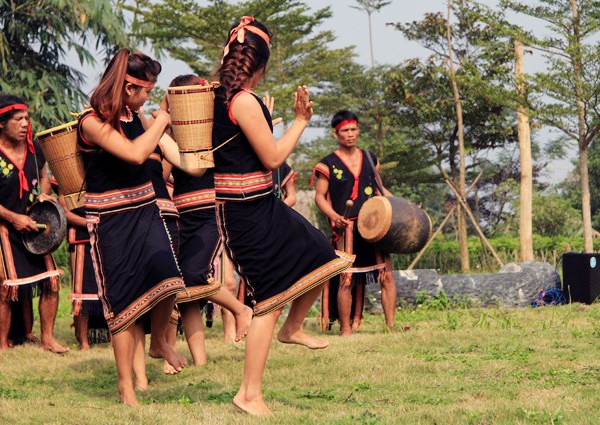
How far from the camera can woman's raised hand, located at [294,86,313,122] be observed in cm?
524

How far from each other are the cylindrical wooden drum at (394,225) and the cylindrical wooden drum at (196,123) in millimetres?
4161

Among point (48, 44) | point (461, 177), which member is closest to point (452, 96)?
point (461, 177)

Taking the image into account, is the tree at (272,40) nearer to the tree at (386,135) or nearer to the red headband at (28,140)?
the tree at (386,135)

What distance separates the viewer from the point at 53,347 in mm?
8984

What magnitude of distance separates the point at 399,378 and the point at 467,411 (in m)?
1.34

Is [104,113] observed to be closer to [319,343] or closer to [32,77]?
[319,343]

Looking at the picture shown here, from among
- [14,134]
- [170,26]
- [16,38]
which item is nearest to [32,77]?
[16,38]

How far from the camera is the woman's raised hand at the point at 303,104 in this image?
17.2 feet

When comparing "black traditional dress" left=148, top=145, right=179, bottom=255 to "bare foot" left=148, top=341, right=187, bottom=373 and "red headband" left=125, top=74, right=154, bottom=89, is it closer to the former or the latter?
"bare foot" left=148, top=341, right=187, bottom=373

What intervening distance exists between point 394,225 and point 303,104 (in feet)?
14.0

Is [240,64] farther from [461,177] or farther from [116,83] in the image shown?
[461,177]

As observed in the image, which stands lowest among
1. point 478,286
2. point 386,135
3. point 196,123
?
point 478,286

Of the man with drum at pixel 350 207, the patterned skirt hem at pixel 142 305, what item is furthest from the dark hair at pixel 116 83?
the man with drum at pixel 350 207

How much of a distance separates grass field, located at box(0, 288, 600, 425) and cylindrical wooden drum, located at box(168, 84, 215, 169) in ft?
4.50
